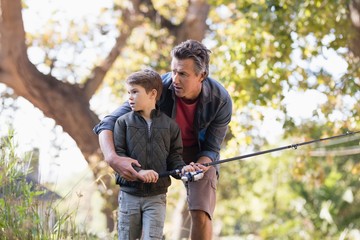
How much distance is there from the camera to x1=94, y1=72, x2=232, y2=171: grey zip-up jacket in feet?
18.4

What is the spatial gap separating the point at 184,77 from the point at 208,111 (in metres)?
0.39

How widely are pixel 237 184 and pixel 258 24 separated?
18036mm

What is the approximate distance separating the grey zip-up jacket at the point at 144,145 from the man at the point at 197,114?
0.12 meters

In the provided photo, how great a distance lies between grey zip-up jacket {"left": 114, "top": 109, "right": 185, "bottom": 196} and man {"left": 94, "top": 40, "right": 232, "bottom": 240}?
4.7 inches

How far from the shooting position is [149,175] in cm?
496

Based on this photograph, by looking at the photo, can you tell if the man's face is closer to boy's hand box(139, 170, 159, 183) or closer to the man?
the man

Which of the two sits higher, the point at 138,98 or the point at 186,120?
the point at 186,120

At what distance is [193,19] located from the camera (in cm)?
1591

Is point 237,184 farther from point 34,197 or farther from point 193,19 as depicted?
point 34,197

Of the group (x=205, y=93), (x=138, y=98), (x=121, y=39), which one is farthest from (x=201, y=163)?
(x=121, y=39)

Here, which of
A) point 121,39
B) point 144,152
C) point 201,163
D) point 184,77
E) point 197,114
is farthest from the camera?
point 121,39

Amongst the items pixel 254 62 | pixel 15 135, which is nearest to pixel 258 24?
pixel 254 62

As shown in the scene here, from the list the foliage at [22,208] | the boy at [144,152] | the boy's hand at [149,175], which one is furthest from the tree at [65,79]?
the boy's hand at [149,175]

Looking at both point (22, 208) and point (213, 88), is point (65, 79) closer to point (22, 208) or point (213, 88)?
Result: point (213, 88)
